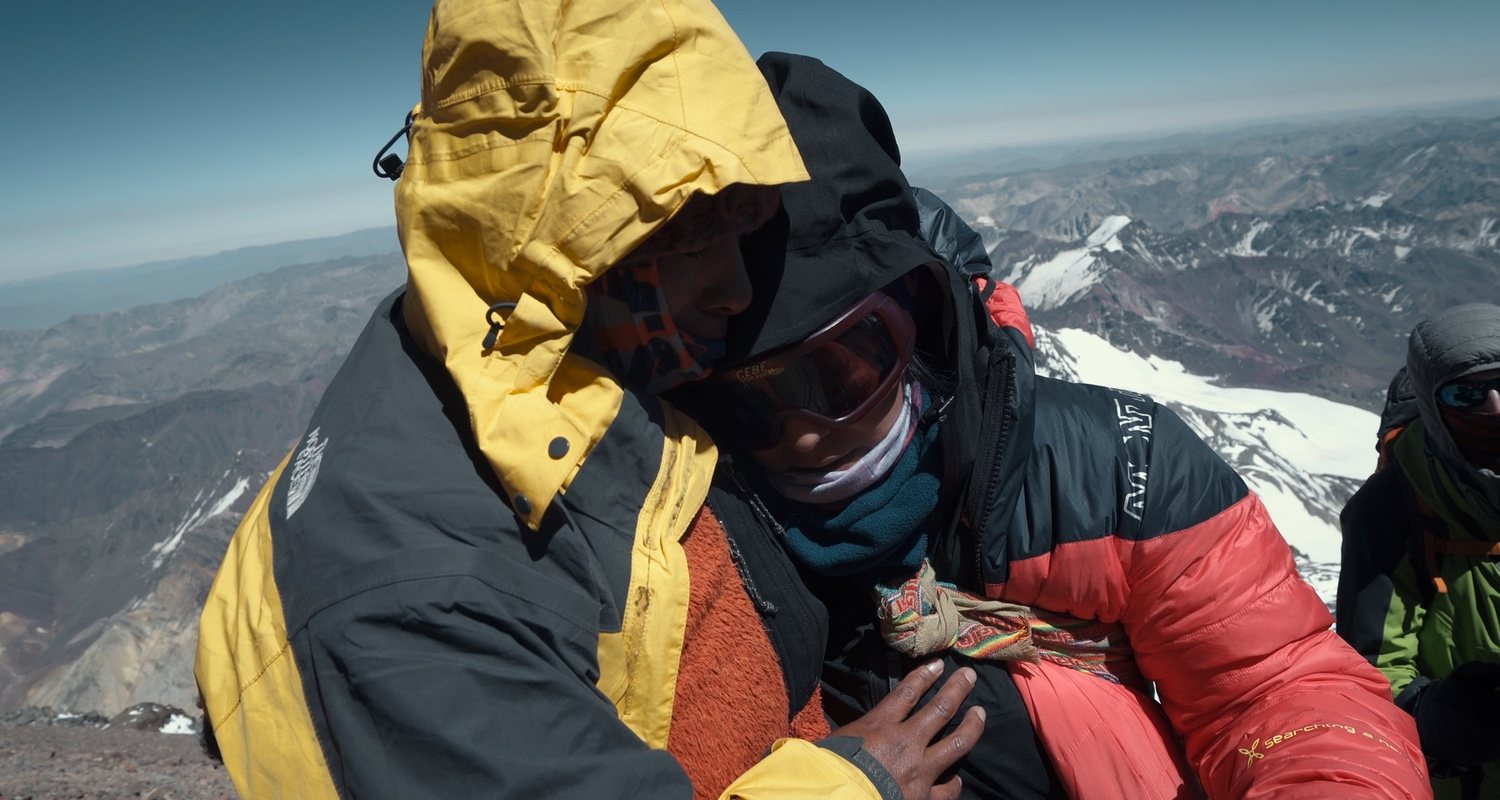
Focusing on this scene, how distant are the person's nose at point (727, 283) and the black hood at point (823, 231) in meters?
0.14

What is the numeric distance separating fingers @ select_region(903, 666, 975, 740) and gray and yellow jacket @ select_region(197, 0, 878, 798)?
1.96 ft

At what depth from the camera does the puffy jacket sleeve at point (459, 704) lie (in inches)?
60.4

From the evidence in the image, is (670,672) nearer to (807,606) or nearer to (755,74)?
(807,606)

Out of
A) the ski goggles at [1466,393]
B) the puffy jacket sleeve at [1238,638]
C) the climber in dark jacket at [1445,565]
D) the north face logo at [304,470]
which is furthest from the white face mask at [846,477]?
the ski goggles at [1466,393]

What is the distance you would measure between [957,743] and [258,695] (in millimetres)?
2222

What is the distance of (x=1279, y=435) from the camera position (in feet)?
386

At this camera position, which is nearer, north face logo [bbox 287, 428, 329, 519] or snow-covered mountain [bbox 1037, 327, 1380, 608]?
north face logo [bbox 287, 428, 329, 519]

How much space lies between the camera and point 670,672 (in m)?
2.06

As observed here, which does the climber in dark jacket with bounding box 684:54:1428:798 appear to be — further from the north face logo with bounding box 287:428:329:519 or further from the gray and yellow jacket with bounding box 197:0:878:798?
the north face logo with bounding box 287:428:329:519

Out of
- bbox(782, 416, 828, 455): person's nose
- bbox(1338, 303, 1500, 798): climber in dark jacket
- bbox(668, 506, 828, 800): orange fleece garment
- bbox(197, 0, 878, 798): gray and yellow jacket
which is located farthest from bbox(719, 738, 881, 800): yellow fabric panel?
bbox(1338, 303, 1500, 798): climber in dark jacket

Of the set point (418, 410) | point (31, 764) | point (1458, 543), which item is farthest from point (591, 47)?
point (31, 764)

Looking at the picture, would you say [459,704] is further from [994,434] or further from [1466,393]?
[1466,393]

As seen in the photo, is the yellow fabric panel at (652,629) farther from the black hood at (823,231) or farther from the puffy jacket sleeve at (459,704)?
the black hood at (823,231)

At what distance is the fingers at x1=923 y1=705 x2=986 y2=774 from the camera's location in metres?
2.67
